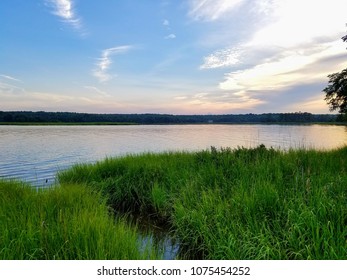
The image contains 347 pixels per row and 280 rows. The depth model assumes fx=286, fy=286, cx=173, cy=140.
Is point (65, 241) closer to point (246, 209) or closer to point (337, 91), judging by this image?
point (246, 209)

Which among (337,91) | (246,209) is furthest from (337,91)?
(246,209)

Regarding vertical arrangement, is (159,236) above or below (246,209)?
below

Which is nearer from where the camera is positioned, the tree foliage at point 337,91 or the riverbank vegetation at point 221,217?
the riverbank vegetation at point 221,217

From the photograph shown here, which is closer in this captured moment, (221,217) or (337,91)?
(221,217)

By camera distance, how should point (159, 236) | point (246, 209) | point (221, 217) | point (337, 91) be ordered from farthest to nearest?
point (337, 91) < point (159, 236) < point (221, 217) < point (246, 209)

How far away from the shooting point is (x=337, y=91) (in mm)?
20078

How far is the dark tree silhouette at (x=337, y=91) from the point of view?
19411 mm

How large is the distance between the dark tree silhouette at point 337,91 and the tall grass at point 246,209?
1279 centimetres

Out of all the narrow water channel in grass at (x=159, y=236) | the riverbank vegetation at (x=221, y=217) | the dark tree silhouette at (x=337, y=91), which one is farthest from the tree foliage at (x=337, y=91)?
the narrow water channel in grass at (x=159, y=236)

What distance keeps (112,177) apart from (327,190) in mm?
7538

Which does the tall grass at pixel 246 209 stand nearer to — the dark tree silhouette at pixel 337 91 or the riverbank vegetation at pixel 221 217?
the riverbank vegetation at pixel 221 217

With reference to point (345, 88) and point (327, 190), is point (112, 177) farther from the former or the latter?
point (345, 88)

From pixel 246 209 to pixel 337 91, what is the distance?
60.1 ft

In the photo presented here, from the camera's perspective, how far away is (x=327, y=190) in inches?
225
